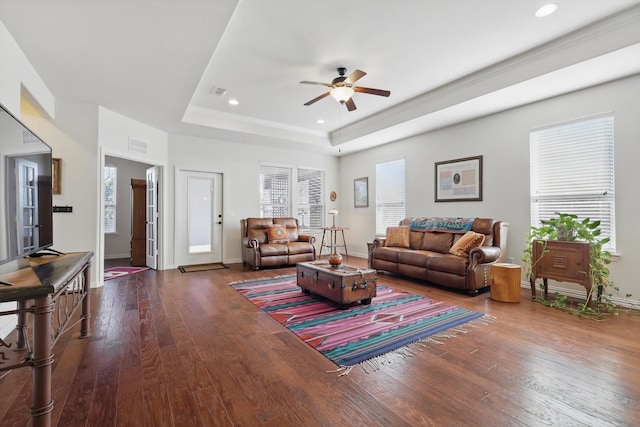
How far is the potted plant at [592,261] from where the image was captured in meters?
3.19

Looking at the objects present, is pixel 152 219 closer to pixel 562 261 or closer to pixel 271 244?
pixel 271 244

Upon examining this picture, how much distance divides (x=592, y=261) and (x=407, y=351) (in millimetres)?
2478

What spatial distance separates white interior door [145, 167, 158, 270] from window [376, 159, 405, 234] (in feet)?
14.8

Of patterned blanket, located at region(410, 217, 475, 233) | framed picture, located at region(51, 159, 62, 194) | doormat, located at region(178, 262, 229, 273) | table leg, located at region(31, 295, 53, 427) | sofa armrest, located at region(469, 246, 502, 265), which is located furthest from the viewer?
doormat, located at region(178, 262, 229, 273)

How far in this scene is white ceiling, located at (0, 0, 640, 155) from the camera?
253 cm

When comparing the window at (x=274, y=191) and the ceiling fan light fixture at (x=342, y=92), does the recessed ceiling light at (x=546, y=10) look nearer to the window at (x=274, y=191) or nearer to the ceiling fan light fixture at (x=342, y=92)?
the ceiling fan light fixture at (x=342, y=92)

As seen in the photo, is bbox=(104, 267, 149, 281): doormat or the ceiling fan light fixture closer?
the ceiling fan light fixture

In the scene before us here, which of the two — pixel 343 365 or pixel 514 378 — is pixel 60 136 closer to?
pixel 343 365

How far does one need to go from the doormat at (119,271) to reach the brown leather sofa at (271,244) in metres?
1.89

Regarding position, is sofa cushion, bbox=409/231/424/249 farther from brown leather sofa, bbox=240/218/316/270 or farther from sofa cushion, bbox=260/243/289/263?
sofa cushion, bbox=260/243/289/263

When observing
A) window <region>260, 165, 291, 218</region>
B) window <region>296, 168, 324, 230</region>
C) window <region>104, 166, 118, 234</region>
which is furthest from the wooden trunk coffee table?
window <region>104, 166, 118, 234</region>

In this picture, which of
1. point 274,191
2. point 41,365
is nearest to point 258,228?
point 274,191

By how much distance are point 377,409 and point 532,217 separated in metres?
3.85

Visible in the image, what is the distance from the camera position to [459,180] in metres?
5.12
